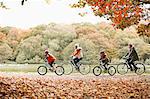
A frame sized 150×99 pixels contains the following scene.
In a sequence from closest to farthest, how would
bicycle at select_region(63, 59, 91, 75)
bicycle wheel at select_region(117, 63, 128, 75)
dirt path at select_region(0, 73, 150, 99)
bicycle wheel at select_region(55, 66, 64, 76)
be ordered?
1. dirt path at select_region(0, 73, 150, 99)
2. bicycle wheel at select_region(55, 66, 64, 76)
3. bicycle at select_region(63, 59, 91, 75)
4. bicycle wheel at select_region(117, 63, 128, 75)

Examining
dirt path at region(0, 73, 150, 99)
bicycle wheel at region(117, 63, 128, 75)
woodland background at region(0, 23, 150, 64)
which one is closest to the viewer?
dirt path at region(0, 73, 150, 99)

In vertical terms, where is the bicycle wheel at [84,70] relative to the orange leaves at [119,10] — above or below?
below

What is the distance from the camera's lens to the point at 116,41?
81.8ft

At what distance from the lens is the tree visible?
13.4 metres

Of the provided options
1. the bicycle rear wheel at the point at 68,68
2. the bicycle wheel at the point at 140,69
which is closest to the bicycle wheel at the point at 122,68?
the bicycle wheel at the point at 140,69

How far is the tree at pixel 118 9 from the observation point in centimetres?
1345

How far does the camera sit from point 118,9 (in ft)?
46.7

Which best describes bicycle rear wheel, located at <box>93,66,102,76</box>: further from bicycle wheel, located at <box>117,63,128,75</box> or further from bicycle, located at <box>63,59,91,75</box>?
bicycle wheel, located at <box>117,63,128,75</box>

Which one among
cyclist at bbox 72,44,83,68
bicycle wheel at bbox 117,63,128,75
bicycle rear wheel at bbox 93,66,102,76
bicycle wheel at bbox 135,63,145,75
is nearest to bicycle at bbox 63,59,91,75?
bicycle rear wheel at bbox 93,66,102,76

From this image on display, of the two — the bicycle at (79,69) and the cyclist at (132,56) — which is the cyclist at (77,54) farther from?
the cyclist at (132,56)

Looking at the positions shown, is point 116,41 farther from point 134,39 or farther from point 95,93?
point 95,93

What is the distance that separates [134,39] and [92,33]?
7.95ft

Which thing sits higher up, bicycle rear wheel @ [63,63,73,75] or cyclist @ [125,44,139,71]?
cyclist @ [125,44,139,71]

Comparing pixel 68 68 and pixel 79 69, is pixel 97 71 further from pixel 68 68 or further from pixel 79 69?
pixel 68 68
